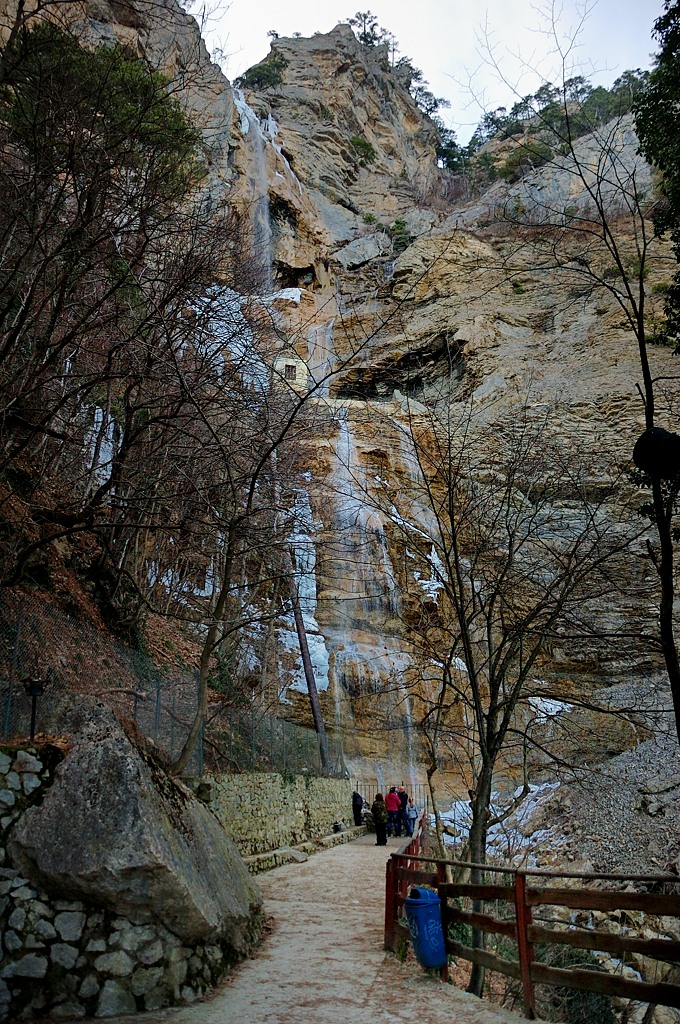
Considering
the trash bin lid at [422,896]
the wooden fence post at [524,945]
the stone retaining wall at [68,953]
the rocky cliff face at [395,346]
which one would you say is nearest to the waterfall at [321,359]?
the rocky cliff face at [395,346]

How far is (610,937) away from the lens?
15.8 ft

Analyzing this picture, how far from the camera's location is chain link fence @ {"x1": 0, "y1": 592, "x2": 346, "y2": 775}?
6.69 m

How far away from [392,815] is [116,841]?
Answer: 16.0 m

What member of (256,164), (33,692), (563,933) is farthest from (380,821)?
(256,164)

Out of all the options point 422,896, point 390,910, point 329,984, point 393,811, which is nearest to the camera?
point 329,984

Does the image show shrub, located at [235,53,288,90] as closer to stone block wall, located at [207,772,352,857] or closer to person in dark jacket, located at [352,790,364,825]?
person in dark jacket, located at [352,790,364,825]

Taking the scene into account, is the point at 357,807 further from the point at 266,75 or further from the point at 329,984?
the point at 266,75

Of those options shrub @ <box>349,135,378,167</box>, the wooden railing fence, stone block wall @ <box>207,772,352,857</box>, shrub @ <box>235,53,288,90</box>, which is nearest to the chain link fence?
stone block wall @ <box>207,772,352,857</box>

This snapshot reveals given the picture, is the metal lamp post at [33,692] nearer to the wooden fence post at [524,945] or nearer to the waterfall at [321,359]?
the waterfall at [321,359]

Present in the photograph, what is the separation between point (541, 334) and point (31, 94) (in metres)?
32.8

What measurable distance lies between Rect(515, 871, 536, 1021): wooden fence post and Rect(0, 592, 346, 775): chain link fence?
3.55 m

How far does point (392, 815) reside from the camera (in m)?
20.2

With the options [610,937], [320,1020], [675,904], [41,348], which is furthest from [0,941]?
[41,348]

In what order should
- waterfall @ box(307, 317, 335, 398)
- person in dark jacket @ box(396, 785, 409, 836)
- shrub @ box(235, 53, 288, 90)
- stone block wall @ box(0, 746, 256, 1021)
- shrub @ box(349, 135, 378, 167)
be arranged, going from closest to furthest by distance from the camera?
stone block wall @ box(0, 746, 256, 1021), waterfall @ box(307, 317, 335, 398), person in dark jacket @ box(396, 785, 409, 836), shrub @ box(349, 135, 378, 167), shrub @ box(235, 53, 288, 90)
